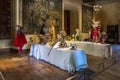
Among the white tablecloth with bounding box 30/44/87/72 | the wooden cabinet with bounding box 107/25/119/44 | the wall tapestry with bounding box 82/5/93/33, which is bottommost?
the white tablecloth with bounding box 30/44/87/72

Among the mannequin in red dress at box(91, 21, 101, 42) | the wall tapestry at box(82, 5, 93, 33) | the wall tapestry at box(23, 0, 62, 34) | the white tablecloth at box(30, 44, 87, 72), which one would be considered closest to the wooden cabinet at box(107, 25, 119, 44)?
the wall tapestry at box(82, 5, 93, 33)

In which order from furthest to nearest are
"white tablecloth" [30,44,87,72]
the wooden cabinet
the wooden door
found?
the wooden cabinet
the wooden door
"white tablecloth" [30,44,87,72]

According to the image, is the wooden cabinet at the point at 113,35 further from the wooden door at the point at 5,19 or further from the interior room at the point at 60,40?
the wooden door at the point at 5,19

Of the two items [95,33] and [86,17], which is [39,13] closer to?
[86,17]

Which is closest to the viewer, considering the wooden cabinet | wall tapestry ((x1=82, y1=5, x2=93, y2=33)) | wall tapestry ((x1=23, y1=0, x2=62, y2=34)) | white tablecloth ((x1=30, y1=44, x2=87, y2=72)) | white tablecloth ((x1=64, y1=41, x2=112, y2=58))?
white tablecloth ((x1=30, y1=44, x2=87, y2=72))

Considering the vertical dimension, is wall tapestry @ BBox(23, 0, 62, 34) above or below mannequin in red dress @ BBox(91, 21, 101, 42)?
above

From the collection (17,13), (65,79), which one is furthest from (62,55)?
(17,13)

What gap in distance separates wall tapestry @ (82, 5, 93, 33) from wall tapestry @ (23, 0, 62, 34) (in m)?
1.76

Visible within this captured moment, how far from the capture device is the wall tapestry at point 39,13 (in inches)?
384

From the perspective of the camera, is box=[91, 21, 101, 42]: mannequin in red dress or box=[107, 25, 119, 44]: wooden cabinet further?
box=[107, 25, 119, 44]: wooden cabinet

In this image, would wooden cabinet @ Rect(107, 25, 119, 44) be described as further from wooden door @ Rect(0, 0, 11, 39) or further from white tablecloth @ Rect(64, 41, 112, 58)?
wooden door @ Rect(0, 0, 11, 39)

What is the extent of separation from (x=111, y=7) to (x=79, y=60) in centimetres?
481

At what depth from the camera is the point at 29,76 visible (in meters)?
4.55

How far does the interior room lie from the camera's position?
4.86 metres
